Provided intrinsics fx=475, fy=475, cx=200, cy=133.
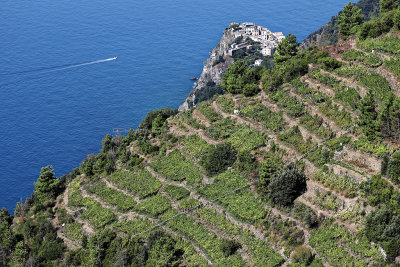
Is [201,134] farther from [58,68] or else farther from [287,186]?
[58,68]

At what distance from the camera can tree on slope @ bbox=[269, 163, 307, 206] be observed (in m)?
41.5

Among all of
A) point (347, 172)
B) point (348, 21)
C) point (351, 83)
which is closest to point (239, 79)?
point (351, 83)

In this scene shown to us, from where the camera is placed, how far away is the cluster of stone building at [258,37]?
139125 mm

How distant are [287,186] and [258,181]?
465 cm

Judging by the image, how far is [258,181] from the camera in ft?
150

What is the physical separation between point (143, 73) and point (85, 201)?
82519 mm

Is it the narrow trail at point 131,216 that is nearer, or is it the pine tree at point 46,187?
the narrow trail at point 131,216

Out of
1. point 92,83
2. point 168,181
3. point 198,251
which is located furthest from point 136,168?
point 92,83

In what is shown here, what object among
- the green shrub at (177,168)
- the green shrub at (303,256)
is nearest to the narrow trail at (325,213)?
the green shrub at (303,256)

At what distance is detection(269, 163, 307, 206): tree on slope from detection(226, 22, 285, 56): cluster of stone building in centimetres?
9833

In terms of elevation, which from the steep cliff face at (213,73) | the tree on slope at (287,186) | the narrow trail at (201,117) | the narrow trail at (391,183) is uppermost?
the steep cliff face at (213,73)

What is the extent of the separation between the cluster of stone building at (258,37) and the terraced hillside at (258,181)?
266 feet

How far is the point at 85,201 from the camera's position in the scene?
181ft

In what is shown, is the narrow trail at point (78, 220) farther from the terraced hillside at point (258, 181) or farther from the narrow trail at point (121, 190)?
the narrow trail at point (121, 190)
